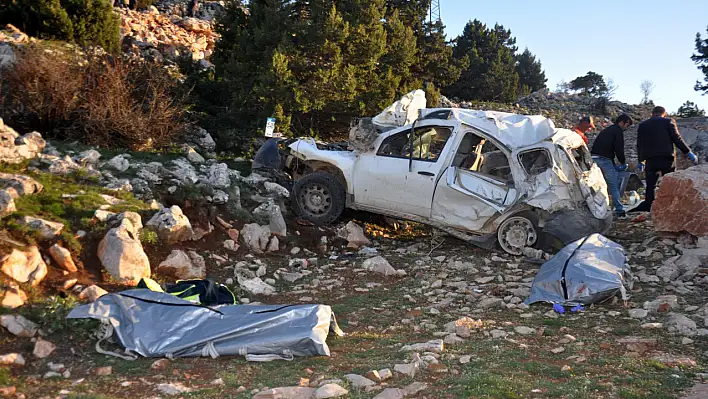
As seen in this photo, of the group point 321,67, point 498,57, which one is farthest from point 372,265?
point 498,57

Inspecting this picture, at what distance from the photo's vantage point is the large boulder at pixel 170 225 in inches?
273

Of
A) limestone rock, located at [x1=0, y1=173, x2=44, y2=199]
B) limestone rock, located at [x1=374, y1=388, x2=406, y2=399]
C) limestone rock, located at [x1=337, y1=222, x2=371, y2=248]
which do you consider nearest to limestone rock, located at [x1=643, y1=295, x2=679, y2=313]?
limestone rock, located at [x1=374, y1=388, x2=406, y2=399]

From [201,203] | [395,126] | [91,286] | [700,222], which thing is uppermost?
[395,126]

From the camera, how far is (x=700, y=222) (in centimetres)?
770

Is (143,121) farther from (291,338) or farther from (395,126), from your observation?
(291,338)

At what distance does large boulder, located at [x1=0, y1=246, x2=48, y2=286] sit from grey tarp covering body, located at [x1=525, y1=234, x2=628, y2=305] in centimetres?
468

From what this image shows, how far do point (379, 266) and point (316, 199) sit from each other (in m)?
1.99

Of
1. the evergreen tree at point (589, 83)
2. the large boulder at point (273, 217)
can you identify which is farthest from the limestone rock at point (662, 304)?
the evergreen tree at point (589, 83)

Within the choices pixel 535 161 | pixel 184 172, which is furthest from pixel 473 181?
pixel 184 172

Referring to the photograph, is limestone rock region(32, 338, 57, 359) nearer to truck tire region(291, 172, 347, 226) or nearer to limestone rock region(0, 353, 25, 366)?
limestone rock region(0, 353, 25, 366)

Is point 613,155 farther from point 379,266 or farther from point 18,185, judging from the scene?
point 18,185

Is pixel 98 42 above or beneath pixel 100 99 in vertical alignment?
above

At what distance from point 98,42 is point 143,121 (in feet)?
27.6

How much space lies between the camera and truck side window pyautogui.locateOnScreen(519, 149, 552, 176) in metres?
7.87
